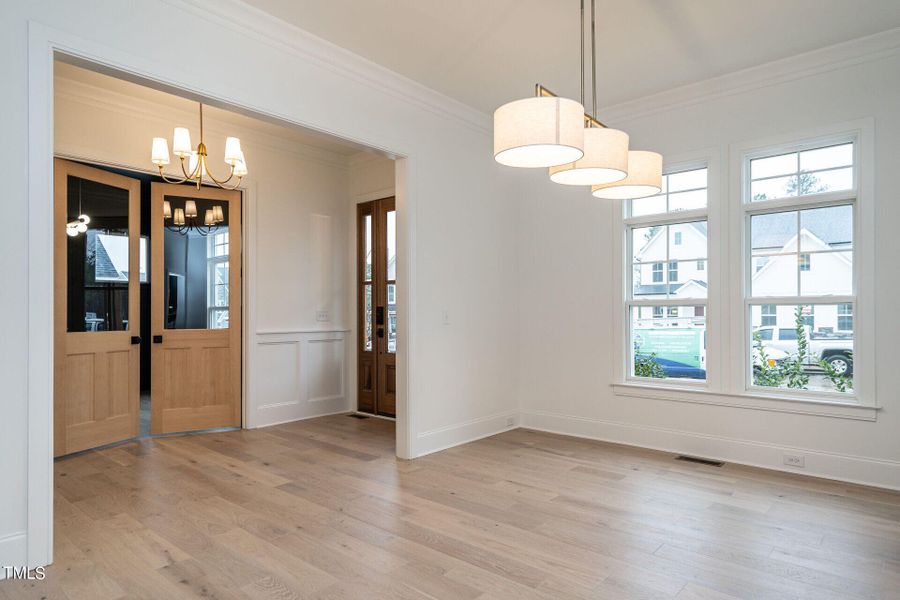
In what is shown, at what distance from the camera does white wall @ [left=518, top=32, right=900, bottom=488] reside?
146 inches

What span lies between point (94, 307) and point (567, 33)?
4330 mm

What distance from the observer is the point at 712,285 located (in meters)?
4.43

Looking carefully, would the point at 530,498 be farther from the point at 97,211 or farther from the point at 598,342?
the point at 97,211

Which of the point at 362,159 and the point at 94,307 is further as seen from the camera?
the point at 362,159

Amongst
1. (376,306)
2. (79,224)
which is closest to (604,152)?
Result: (376,306)

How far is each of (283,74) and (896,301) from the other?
430 centimetres

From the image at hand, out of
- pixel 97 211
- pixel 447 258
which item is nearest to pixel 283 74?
pixel 447 258

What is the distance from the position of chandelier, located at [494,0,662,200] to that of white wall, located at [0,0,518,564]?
1.78m

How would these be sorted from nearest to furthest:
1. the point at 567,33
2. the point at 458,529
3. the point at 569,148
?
the point at 569,148, the point at 458,529, the point at 567,33

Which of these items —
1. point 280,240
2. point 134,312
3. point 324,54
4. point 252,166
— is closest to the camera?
point 324,54

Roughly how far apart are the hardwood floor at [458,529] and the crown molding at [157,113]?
290cm

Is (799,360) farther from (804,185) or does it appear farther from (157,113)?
(157,113)

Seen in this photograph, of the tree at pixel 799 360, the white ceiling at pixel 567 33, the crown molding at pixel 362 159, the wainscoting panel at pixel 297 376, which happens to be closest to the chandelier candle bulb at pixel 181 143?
the white ceiling at pixel 567 33

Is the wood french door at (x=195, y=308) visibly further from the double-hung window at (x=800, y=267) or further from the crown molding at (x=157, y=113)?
the double-hung window at (x=800, y=267)
